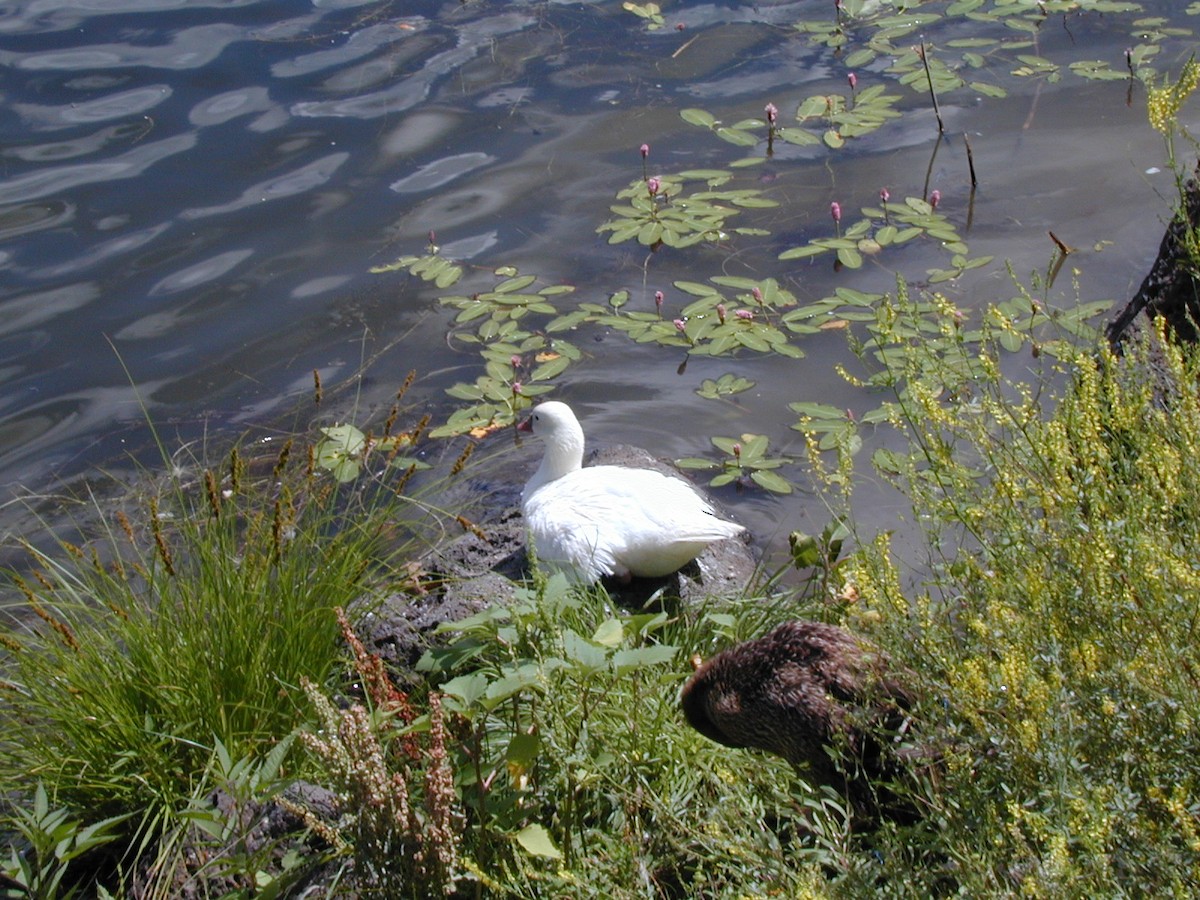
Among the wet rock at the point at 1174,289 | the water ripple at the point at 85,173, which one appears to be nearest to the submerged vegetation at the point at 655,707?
the wet rock at the point at 1174,289

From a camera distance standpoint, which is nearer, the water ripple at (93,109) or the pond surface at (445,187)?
the pond surface at (445,187)

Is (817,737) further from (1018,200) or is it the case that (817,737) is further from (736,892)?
(1018,200)

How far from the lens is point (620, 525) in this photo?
399 centimetres

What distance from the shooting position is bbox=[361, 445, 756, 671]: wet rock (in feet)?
12.5

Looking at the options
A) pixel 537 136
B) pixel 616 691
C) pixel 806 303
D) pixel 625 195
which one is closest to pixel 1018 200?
pixel 806 303

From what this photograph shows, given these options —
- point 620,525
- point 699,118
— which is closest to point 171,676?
point 620,525

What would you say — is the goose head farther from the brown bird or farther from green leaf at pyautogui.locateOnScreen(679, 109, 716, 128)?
green leaf at pyautogui.locateOnScreen(679, 109, 716, 128)

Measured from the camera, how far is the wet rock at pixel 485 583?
12.5ft

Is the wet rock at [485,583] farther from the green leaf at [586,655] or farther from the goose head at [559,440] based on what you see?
the green leaf at [586,655]

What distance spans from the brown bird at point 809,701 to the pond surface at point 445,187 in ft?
6.49

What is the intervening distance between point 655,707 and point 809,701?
2.22 ft

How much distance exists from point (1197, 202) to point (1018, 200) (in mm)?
2398

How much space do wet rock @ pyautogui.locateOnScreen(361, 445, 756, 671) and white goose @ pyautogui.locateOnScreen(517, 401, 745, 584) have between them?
0.10 m

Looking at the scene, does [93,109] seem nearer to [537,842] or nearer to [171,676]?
[171,676]
